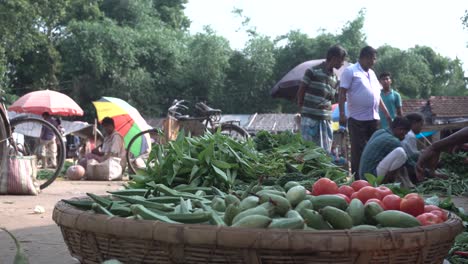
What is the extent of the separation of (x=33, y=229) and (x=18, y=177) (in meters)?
2.73

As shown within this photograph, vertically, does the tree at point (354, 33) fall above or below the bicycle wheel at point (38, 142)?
above

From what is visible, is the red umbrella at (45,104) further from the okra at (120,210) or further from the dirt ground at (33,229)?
the okra at (120,210)

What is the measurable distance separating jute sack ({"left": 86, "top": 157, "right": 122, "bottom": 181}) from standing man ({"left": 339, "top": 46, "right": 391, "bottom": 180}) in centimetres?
521

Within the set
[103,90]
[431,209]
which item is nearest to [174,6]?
[103,90]

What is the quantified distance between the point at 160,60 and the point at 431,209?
38056 millimetres

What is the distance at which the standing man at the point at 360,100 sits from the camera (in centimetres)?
734

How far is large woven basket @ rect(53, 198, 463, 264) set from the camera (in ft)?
6.72

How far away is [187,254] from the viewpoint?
2.17 metres

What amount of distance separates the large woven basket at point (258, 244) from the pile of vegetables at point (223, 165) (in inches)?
55.9

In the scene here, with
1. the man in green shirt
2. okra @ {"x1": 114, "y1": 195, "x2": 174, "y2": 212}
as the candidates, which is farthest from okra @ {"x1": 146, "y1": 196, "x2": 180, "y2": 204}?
the man in green shirt

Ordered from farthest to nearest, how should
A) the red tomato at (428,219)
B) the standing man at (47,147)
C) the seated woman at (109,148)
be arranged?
the standing man at (47,147)
the seated woman at (109,148)
the red tomato at (428,219)

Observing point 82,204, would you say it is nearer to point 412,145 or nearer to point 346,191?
point 346,191

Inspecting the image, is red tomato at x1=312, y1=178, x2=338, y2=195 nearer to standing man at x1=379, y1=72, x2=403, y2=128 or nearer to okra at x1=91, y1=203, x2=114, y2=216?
okra at x1=91, y1=203, x2=114, y2=216

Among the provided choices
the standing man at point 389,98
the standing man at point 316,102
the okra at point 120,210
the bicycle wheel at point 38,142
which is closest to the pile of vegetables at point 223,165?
→ the okra at point 120,210
